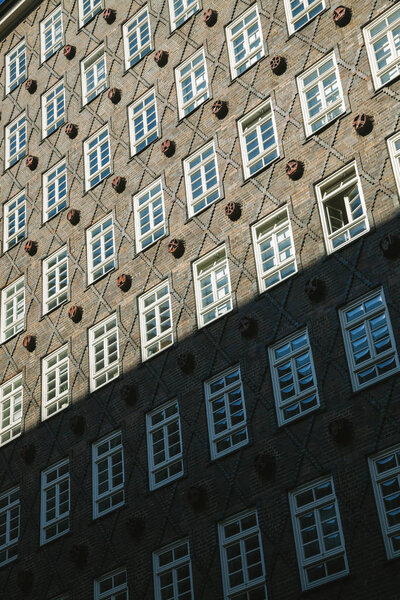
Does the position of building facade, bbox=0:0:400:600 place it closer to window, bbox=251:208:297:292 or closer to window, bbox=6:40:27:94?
window, bbox=251:208:297:292

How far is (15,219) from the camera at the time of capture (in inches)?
1323

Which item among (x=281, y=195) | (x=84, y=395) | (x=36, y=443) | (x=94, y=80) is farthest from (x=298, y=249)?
(x=94, y=80)

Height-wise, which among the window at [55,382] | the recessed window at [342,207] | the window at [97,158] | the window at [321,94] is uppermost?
the window at [97,158]

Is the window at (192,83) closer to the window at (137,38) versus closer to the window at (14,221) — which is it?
the window at (137,38)

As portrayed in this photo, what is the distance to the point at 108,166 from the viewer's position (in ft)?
101

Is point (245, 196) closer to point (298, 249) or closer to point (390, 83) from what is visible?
point (298, 249)

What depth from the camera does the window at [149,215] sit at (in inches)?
1102

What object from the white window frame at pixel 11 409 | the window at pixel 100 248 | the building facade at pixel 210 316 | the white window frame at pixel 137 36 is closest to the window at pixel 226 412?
the building facade at pixel 210 316

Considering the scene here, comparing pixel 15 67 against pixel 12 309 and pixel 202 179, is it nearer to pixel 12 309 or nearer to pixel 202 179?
pixel 12 309

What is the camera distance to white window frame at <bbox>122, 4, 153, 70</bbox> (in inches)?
1241

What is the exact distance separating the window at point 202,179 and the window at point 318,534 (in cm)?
852

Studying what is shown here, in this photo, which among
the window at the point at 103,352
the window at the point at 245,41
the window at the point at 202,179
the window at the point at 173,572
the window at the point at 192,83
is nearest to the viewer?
the window at the point at 173,572

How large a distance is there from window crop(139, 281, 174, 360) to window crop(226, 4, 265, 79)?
613 centimetres

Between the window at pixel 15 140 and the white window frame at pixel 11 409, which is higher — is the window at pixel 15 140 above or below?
above
